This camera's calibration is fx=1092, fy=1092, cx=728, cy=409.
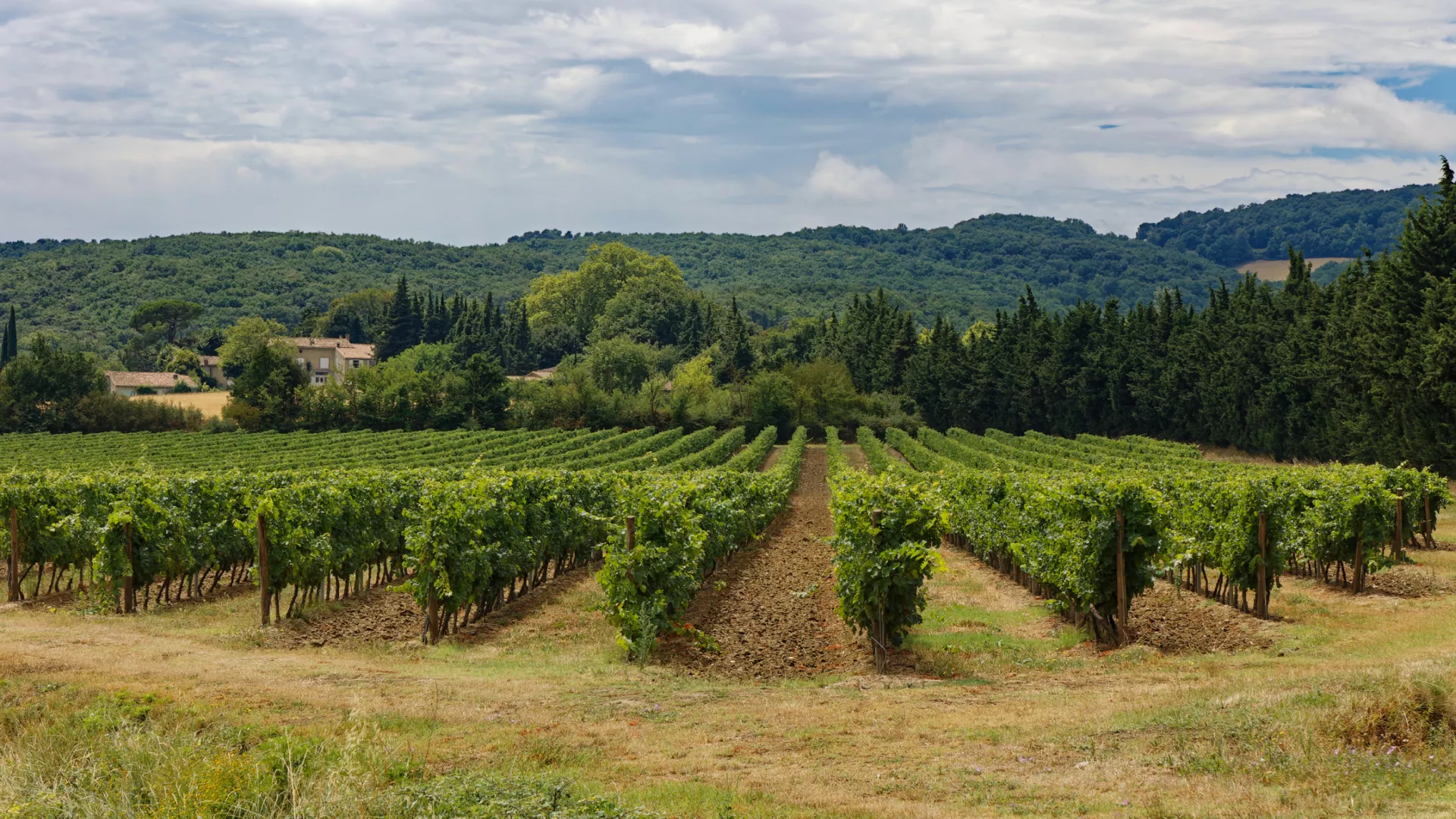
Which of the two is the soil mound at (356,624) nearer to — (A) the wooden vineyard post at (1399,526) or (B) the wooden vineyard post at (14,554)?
(B) the wooden vineyard post at (14,554)

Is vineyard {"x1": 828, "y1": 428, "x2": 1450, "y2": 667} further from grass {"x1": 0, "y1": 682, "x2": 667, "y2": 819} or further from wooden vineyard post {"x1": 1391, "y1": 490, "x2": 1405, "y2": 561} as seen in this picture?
grass {"x1": 0, "y1": 682, "x2": 667, "y2": 819}

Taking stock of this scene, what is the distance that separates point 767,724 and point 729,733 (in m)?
0.55

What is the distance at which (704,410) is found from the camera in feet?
305

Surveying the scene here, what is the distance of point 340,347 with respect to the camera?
142m

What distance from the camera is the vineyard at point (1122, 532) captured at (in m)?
16.2

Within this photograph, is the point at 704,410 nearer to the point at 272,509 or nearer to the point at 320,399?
the point at 320,399

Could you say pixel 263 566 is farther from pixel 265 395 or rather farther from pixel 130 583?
pixel 265 395

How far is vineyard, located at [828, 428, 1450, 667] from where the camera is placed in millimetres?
16234

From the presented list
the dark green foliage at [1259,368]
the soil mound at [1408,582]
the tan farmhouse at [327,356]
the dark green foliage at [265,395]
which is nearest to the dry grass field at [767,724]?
the soil mound at [1408,582]

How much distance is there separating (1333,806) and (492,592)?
15.0 m

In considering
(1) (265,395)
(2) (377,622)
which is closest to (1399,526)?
→ (2) (377,622)

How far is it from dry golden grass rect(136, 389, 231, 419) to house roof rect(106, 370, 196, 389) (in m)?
2.49

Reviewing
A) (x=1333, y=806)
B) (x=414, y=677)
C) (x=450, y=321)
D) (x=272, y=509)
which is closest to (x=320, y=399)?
(x=450, y=321)

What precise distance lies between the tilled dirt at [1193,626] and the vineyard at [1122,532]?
44cm
